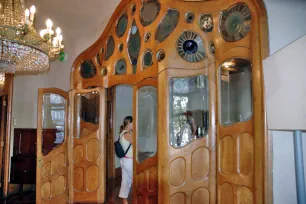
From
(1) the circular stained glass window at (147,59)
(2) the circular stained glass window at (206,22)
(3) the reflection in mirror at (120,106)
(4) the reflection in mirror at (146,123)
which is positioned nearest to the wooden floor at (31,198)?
(4) the reflection in mirror at (146,123)

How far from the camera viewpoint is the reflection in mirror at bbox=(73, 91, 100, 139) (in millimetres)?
4867

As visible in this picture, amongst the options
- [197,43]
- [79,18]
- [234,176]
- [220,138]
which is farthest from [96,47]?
[234,176]

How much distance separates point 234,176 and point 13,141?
4562mm

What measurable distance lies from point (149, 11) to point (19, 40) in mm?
1979

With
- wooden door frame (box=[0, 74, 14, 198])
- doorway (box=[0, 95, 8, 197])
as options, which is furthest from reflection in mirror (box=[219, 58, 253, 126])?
doorway (box=[0, 95, 8, 197])

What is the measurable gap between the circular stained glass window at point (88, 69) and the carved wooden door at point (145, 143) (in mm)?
1214

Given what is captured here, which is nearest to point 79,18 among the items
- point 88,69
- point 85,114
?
point 88,69

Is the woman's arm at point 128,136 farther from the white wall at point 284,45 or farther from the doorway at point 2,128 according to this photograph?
the doorway at point 2,128

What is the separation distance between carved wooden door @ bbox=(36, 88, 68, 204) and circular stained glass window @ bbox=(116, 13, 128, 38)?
1.44 meters

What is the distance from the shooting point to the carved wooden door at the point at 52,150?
4.59 m

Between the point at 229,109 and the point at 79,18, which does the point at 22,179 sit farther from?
the point at 229,109

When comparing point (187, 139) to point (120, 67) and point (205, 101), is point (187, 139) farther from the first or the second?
point (120, 67)

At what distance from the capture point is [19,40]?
2893 millimetres

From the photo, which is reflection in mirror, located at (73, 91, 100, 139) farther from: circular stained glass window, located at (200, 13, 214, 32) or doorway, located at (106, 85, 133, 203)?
circular stained glass window, located at (200, 13, 214, 32)
